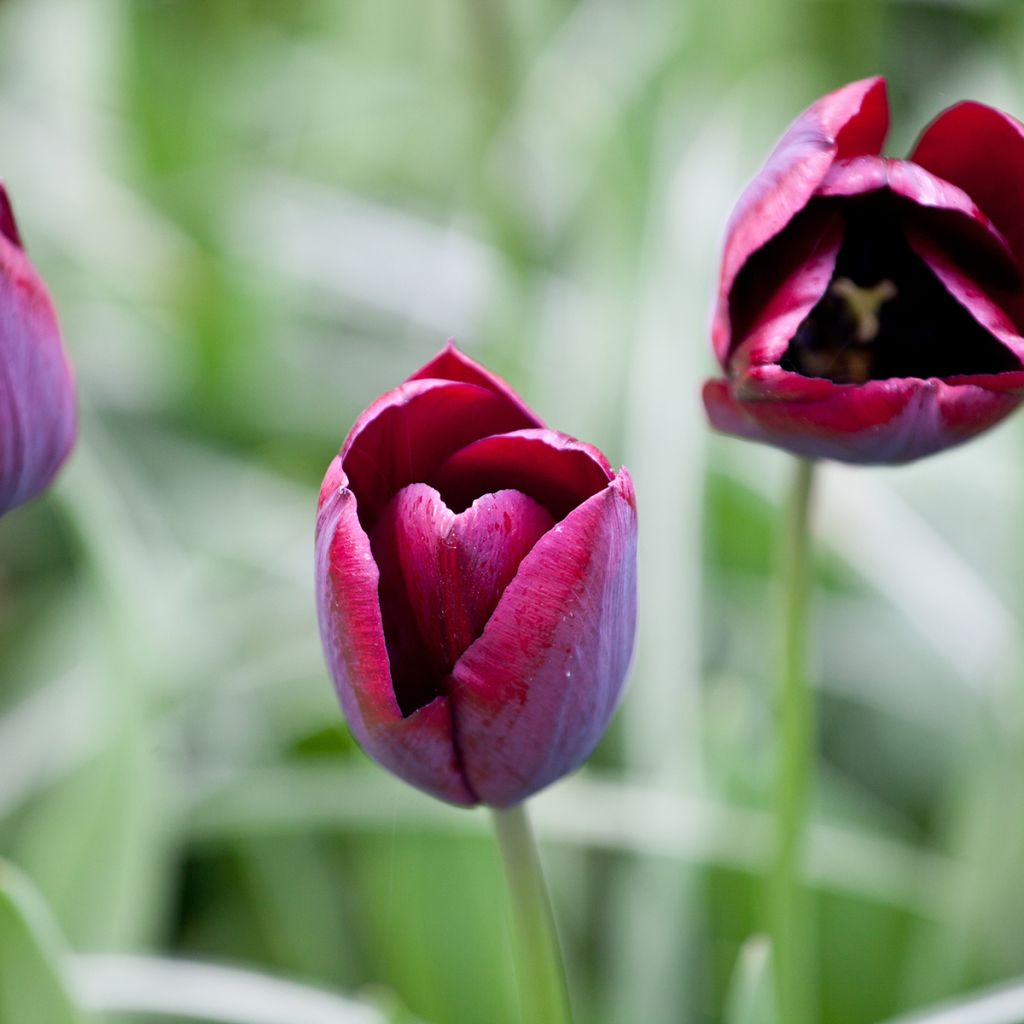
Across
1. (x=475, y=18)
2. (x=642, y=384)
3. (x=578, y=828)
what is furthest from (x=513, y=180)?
(x=578, y=828)

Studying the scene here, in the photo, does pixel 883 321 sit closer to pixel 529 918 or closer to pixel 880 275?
pixel 880 275

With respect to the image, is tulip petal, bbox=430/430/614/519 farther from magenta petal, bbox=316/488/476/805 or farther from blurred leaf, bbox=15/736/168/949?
blurred leaf, bbox=15/736/168/949

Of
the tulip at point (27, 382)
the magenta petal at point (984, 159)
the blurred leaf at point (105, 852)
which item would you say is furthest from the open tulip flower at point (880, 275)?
the blurred leaf at point (105, 852)

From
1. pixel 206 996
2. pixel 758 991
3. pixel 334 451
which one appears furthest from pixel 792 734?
pixel 334 451

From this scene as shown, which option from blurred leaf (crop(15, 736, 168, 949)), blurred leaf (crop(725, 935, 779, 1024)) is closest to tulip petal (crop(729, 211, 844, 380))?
blurred leaf (crop(725, 935, 779, 1024))

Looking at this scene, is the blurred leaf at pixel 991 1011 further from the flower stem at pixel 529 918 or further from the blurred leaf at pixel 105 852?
the blurred leaf at pixel 105 852

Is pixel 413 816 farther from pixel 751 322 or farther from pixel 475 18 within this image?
pixel 475 18

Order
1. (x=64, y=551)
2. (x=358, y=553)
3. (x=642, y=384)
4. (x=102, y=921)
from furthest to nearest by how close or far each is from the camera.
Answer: (x=64, y=551)
(x=642, y=384)
(x=102, y=921)
(x=358, y=553)
